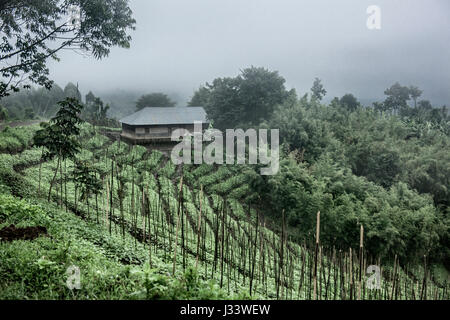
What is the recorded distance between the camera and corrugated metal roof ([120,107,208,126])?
55.6 ft

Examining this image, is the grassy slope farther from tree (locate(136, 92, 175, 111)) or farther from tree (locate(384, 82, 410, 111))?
tree (locate(384, 82, 410, 111))

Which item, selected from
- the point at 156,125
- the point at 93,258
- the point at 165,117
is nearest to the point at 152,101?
the point at 165,117

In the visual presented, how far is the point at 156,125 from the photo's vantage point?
55.4ft

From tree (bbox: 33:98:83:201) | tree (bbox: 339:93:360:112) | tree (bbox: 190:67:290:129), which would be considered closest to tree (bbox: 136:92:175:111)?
tree (bbox: 190:67:290:129)

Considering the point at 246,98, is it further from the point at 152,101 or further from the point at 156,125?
the point at 152,101

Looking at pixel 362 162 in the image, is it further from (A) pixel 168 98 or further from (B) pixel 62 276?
(A) pixel 168 98

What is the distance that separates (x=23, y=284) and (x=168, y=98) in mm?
31098

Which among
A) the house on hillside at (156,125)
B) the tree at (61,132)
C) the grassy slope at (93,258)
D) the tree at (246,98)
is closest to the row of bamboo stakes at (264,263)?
the grassy slope at (93,258)

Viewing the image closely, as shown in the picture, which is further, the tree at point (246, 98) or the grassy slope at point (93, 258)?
the tree at point (246, 98)

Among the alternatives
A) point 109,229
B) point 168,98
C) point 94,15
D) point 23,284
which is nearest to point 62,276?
point 23,284

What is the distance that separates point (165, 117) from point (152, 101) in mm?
13674

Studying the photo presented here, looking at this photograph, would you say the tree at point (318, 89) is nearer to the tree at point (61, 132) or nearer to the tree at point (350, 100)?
the tree at point (350, 100)

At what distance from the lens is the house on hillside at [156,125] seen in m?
16.0

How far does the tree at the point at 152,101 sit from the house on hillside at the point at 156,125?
40.7 feet
